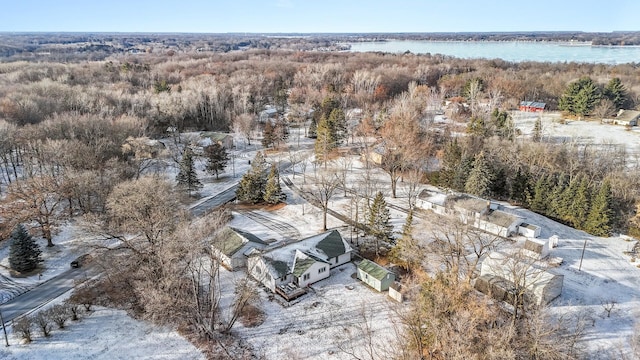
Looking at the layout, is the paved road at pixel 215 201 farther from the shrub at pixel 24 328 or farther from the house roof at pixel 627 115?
the house roof at pixel 627 115

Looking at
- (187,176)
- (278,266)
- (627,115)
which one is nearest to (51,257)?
(187,176)

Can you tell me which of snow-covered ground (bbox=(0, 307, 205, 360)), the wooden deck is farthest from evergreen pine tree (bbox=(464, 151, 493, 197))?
snow-covered ground (bbox=(0, 307, 205, 360))

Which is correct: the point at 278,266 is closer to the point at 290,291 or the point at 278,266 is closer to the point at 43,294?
the point at 290,291

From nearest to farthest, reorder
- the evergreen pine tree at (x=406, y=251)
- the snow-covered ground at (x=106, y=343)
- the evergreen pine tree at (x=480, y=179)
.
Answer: the snow-covered ground at (x=106, y=343), the evergreen pine tree at (x=406, y=251), the evergreen pine tree at (x=480, y=179)

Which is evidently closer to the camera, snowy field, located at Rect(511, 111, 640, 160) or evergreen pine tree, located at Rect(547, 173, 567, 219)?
evergreen pine tree, located at Rect(547, 173, 567, 219)

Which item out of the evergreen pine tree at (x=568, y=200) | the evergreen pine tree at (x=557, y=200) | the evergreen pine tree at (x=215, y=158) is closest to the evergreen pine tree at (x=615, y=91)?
the evergreen pine tree at (x=557, y=200)

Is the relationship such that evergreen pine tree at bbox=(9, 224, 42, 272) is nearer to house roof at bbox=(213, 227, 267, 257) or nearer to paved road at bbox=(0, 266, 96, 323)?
paved road at bbox=(0, 266, 96, 323)

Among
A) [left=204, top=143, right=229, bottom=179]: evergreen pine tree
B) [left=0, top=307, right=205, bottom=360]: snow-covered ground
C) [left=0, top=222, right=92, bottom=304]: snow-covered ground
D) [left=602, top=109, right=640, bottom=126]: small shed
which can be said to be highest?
[left=602, top=109, right=640, bottom=126]: small shed
